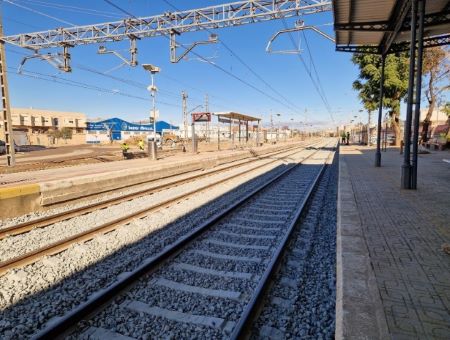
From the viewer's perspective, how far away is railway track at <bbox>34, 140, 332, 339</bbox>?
3.28 meters

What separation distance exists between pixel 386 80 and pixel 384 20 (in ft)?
57.7

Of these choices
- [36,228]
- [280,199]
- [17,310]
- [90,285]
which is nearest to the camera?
[17,310]

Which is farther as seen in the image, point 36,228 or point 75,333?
point 36,228

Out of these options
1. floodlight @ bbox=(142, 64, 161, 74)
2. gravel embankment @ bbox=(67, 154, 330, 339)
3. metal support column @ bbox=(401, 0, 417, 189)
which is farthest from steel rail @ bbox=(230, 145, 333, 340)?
floodlight @ bbox=(142, 64, 161, 74)

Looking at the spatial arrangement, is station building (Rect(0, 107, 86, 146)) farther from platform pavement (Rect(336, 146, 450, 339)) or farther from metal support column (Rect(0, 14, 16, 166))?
platform pavement (Rect(336, 146, 450, 339))

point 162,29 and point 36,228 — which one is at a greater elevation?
point 162,29

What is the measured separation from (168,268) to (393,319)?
3.02 m

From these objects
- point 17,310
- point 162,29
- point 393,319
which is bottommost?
point 17,310

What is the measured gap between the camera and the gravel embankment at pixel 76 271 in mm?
3605

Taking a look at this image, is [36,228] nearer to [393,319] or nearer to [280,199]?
[280,199]

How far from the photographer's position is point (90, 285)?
4227 mm

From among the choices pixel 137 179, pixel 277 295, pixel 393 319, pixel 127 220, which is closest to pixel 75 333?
pixel 277 295

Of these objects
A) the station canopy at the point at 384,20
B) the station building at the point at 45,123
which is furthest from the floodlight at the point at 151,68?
the station building at the point at 45,123

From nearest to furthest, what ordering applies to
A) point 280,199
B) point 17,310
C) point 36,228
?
point 17,310, point 36,228, point 280,199
